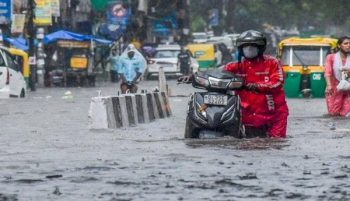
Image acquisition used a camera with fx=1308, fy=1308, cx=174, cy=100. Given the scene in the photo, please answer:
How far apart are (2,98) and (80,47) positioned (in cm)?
1864

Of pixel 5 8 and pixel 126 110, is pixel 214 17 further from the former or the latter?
pixel 126 110

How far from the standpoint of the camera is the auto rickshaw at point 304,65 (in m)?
36.2

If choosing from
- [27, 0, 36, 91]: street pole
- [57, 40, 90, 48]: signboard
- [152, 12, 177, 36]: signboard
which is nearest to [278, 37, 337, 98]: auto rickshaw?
[27, 0, 36, 91]: street pole

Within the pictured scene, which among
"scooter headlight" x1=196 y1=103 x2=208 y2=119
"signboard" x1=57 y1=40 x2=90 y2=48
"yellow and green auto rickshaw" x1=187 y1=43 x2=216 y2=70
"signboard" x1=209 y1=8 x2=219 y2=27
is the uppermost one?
"scooter headlight" x1=196 y1=103 x2=208 y2=119

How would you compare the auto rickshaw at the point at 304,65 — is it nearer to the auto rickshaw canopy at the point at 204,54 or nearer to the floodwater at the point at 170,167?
the floodwater at the point at 170,167

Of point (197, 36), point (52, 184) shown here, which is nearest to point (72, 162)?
point (52, 184)

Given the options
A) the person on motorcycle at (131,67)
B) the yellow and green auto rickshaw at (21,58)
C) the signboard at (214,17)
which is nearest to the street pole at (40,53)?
the yellow and green auto rickshaw at (21,58)

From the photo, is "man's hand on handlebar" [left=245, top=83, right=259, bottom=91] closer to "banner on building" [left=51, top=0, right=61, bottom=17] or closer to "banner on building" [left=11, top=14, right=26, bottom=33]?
"banner on building" [left=11, top=14, right=26, bottom=33]

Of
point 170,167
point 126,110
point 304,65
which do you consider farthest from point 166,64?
point 170,167

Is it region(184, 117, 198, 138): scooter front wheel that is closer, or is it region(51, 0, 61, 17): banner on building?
region(184, 117, 198, 138): scooter front wheel

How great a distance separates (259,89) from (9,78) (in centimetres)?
2220

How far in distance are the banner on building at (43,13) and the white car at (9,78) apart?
46.3 feet

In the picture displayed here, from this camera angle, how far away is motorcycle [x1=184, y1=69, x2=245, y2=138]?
14.3 metres

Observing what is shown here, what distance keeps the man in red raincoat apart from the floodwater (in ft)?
1.08
